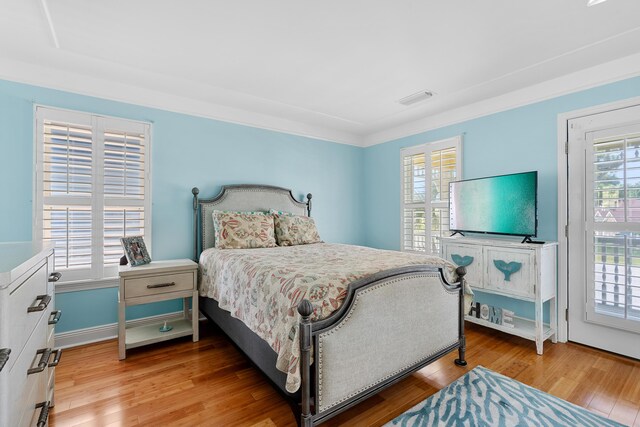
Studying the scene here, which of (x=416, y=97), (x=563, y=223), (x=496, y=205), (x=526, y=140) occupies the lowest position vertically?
(x=563, y=223)

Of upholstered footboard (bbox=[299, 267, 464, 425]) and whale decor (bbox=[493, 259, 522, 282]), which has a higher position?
whale decor (bbox=[493, 259, 522, 282])

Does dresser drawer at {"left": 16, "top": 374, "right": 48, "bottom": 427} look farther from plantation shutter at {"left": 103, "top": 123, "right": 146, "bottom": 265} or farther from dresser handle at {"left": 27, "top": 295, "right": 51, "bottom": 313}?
plantation shutter at {"left": 103, "top": 123, "right": 146, "bottom": 265}

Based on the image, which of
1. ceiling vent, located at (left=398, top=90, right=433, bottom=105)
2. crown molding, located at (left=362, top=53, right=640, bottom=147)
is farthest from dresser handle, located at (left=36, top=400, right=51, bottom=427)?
crown molding, located at (left=362, top=53, right=640, bottom=147)

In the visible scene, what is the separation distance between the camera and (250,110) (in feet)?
12.0

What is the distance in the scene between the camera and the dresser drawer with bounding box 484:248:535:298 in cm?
259

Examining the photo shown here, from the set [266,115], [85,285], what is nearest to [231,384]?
[85,285]

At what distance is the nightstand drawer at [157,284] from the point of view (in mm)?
2475

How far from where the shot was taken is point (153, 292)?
256cm

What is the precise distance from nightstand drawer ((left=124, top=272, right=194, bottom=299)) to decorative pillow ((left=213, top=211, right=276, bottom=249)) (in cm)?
47

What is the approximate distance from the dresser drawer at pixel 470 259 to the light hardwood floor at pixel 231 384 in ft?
1.91

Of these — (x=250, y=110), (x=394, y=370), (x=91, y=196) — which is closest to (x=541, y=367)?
(x=394, y=370)

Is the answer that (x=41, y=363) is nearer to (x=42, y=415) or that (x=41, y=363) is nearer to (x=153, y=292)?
(x=42, y=415)

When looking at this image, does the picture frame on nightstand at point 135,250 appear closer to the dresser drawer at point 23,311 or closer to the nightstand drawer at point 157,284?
the nightstand drawer at point 157,284

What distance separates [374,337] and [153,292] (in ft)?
6.48
